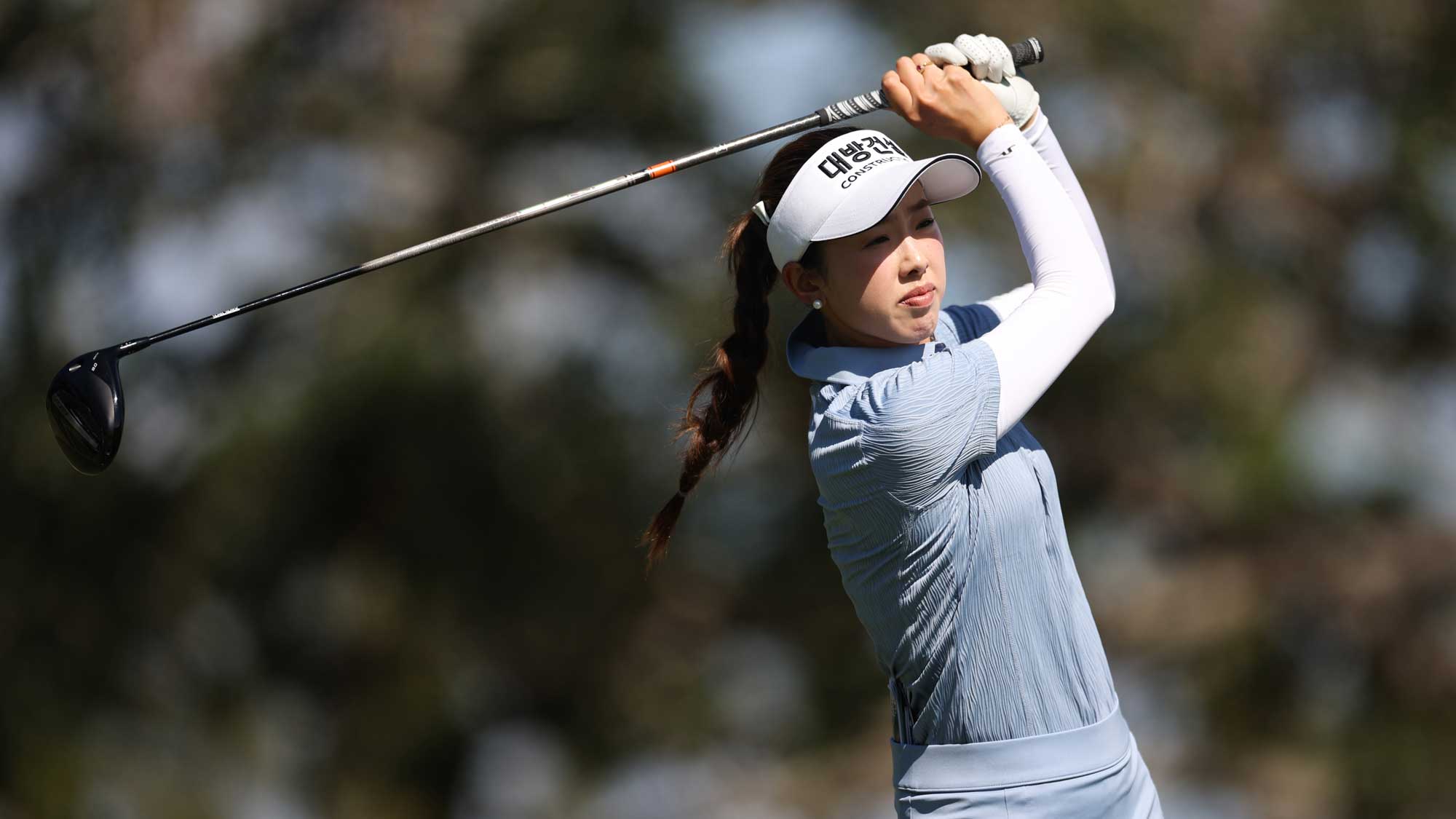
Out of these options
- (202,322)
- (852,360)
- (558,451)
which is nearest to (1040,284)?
(852,360)

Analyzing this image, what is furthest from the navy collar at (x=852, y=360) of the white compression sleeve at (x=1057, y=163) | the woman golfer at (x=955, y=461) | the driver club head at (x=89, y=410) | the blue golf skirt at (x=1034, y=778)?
the driver club head at (x=89, y=410)

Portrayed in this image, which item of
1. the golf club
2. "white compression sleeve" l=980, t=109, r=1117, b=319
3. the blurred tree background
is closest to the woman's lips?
"white compression sleeve" l=980, t=109, r=1117, b=319

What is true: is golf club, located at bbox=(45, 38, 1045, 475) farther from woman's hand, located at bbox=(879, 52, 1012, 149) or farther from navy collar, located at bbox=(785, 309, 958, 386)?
navy collar, located at bbox=(785, 309, 958, 386)

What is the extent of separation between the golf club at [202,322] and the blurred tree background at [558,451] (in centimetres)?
637

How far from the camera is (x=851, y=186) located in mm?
2088

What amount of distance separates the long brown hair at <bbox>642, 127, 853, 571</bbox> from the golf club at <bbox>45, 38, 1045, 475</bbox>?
3.1 inches

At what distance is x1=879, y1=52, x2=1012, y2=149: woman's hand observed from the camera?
2.08m

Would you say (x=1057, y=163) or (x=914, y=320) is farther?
(x=1057, y=163)

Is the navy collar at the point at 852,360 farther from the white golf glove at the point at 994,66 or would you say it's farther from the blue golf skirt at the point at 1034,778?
the blue golf skirt at the point at 1034,778

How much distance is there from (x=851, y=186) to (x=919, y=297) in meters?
0.15

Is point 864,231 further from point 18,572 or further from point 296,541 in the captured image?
point 18,572

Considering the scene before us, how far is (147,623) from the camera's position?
31.3 feet

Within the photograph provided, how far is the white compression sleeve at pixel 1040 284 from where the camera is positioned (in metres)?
1.98

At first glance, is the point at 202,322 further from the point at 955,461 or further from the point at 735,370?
the point at 955,461
